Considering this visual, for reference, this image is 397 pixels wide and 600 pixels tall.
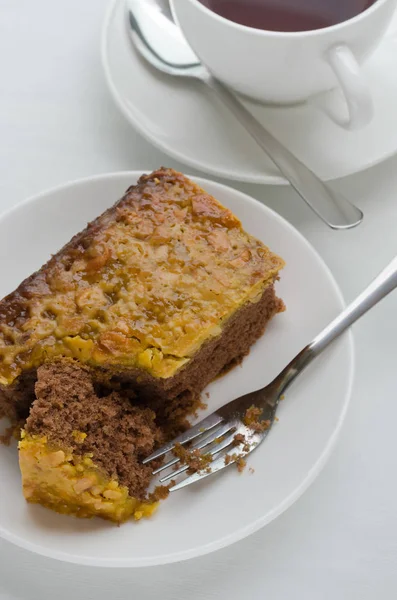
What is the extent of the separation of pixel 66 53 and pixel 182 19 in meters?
0.87

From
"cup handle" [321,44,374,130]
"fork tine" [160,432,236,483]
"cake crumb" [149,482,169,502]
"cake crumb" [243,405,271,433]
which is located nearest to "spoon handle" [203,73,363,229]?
"cup handle" [321,44,374,130]

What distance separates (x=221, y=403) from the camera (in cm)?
254

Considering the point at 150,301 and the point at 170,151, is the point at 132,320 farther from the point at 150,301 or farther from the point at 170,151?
the point at 170,151

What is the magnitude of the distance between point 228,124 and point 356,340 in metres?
0.94

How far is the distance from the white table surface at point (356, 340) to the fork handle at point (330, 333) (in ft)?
1.03

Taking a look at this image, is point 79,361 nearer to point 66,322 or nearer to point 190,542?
point 66,322

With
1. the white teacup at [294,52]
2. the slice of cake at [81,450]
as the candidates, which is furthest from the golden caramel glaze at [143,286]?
the white teacup at [294,52]

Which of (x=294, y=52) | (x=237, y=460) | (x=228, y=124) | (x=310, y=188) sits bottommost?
(x=237, y=460)

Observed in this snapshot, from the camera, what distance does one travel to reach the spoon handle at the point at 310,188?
2.72 meters

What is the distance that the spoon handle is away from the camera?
8.93ft

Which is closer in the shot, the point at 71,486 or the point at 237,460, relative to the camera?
the point at 71,486

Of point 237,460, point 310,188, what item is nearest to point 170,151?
point 310,188

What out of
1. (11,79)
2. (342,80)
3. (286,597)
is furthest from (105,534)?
(11,79)

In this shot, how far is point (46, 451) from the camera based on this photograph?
215cm
